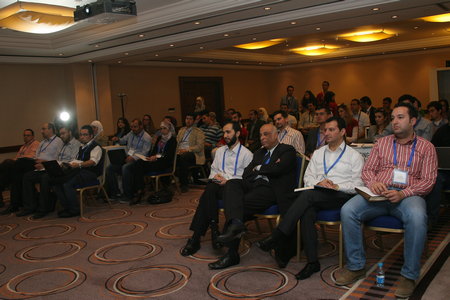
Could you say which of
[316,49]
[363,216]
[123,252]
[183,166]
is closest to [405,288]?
[363,216]

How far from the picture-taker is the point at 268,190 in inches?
172

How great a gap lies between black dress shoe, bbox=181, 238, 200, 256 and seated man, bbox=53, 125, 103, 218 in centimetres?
263

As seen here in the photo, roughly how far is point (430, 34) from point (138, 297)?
1262 cm

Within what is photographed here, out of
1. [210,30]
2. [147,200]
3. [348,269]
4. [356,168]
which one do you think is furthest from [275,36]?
[348,269]

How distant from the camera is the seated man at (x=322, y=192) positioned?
3.85m

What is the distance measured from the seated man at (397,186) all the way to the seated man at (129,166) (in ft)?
14.1

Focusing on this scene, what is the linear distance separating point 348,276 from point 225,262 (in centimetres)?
111

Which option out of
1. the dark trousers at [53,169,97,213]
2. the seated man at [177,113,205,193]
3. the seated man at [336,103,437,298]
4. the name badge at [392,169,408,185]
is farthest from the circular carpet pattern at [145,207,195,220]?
the name badge at [392,169,408,185]

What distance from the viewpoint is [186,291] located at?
3.66 metres

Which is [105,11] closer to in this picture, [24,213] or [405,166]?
[24,213]

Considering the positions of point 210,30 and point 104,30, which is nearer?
point 210,30

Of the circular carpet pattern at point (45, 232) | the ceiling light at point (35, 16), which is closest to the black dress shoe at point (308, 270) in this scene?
the circular carpet pattern at point (45, 232)

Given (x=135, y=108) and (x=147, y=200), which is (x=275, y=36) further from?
(x=135, y=108)

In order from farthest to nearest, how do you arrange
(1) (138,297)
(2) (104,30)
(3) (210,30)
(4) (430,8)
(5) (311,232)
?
(2) (104,30), (3) (210,30), (4) (430,8), (5) (311,232), (1) (138,297)
